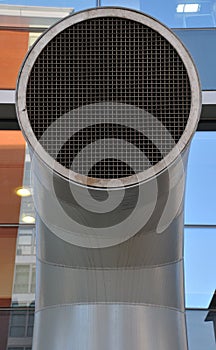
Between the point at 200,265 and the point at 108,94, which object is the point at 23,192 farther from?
the point at 108,94

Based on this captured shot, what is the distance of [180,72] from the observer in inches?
72.7

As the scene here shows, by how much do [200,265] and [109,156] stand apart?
2109mm

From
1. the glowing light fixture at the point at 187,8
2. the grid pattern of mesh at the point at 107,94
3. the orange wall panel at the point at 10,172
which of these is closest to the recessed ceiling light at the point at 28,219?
the orange wall panel at the point at 10,172

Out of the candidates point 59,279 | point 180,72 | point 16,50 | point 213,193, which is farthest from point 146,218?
point 16,50

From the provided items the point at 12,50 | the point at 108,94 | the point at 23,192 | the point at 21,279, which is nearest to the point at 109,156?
the point at 108,94

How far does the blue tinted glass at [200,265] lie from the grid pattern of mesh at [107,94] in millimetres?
1983

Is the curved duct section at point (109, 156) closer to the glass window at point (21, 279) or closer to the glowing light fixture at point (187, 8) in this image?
the glass window at point (21, 279)

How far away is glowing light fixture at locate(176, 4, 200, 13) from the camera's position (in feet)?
14.0

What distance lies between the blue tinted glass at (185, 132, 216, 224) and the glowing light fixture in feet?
3.90

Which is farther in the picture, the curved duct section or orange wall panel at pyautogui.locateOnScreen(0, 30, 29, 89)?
orange wall panel at pyautogui.locateOnScreen(0, 30, 29, 89)

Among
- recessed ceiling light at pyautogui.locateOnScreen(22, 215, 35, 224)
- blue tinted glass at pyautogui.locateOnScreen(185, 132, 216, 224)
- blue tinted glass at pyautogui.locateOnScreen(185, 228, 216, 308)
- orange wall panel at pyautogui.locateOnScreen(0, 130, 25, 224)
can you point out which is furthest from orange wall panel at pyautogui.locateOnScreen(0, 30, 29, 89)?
blue tinted glass at pyautogui.locateOnScreen(185, 228, 216, 308)

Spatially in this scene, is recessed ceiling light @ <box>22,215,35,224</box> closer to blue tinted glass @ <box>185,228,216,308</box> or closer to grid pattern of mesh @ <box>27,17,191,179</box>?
blue tinted glass @ <box>185,228,216,308</box>

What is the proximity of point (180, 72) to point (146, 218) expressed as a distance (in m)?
0.60

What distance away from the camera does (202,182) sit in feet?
12.8
